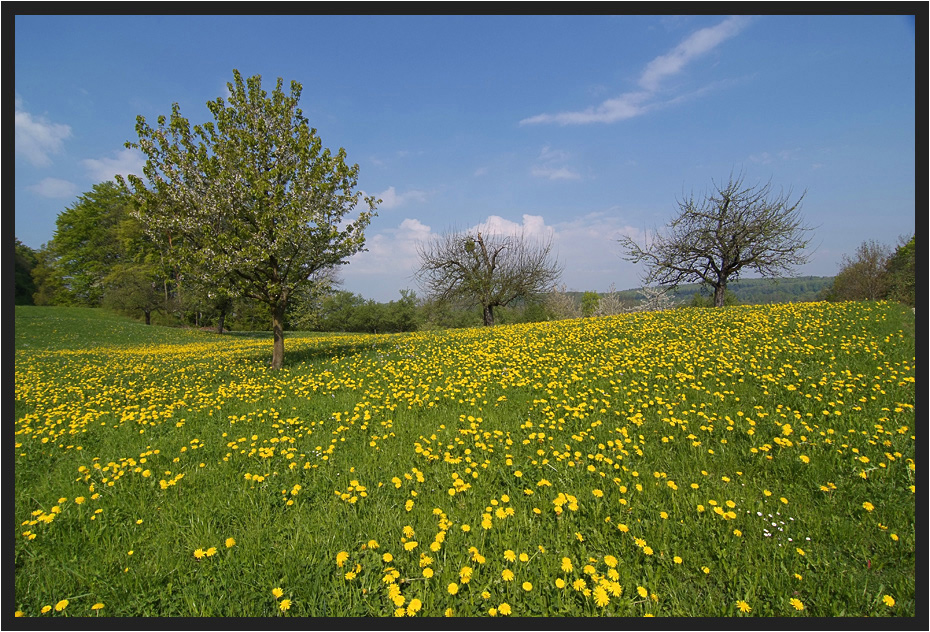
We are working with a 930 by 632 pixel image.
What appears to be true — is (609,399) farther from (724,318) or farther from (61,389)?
(61,389)

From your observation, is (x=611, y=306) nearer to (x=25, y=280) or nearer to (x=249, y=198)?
(x=249, y=198)

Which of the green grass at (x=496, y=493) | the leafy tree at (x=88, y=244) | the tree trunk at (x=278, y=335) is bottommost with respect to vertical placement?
the green grass at (x=496, y=493)

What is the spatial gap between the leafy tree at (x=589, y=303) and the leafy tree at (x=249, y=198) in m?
46.5

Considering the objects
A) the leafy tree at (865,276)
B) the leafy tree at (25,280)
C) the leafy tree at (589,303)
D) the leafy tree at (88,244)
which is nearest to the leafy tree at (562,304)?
the leafy tree at (589,303)

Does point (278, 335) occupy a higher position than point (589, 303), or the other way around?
point (589, 303)

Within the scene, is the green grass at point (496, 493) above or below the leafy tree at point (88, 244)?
below

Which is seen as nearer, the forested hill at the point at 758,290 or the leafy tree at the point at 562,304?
the forested hill at the point at 758,290

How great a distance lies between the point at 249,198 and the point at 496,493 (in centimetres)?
910

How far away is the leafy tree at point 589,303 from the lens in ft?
176

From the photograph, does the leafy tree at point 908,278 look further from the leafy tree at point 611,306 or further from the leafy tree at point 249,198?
the leafy tree at point 611,306

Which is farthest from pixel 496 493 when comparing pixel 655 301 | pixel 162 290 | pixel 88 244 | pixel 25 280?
pixel 25 280

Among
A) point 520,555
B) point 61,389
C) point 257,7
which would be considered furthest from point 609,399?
point 61,389

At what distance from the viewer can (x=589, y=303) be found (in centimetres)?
5850

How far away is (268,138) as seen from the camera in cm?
918
